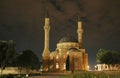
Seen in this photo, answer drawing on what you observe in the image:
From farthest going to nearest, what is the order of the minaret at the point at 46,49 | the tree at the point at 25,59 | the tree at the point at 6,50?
the minaret at the point at 46,49 < the tree at the point at 25,59 < the tree at the point at 6,50

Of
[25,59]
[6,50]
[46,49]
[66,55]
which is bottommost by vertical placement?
[25,59]

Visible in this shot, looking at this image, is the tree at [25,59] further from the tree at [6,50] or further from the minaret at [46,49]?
the tree at [6,50]

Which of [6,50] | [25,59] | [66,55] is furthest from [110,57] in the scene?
[6,50]

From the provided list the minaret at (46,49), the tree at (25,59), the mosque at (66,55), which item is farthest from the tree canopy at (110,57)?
the tree at (25,59)

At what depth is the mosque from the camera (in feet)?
253

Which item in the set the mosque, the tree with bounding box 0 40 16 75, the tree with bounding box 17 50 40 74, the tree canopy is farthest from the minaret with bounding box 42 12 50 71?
the tree with bounding box 0 40 16 75

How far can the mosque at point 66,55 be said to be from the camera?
77062mm

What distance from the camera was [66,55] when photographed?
80.3m

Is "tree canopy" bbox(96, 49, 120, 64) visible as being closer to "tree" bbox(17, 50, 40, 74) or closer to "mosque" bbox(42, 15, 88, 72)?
"mosque" bbox(42, 15, 88, 72)

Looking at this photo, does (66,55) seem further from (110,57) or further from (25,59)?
(25,59)

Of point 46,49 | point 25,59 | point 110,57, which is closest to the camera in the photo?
point 25,59

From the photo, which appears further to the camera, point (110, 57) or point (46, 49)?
point (46, 49)

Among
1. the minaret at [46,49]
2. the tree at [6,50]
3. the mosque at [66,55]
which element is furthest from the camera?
the minaret at [46,49]

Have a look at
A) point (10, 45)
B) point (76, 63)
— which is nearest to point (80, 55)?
point (76, 63)
